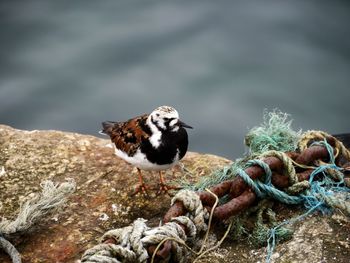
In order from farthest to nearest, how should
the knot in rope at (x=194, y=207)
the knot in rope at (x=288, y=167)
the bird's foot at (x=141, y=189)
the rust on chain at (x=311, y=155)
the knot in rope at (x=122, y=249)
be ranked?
the bird's foot at (x=141, y=189)
the rust on chain at (x=311, y=155)
the knot in rope at (x=288, y=167)
the knot in rope at (x=194, y=207)
the knot in rope at (x=122, y=249)

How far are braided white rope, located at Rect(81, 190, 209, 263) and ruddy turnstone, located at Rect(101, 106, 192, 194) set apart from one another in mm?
920

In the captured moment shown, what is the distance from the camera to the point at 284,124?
12.5 feet

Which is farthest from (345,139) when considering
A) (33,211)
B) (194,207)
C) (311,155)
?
(33,211)

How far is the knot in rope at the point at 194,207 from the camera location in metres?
2.94

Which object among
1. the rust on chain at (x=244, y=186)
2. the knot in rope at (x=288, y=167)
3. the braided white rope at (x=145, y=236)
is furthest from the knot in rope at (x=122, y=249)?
the knot in rope at (x=288, y=167)

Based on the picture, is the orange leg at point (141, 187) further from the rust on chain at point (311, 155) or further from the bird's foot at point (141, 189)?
the rust on chain at point (311, 155)

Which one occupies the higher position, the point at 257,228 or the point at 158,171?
the point at 158,171

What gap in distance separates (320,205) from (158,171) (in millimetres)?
1410

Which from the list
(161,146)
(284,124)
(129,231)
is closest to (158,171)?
(161,146)

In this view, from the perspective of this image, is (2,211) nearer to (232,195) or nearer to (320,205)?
(232,195)

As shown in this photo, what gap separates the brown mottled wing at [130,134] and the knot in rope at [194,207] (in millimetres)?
1108

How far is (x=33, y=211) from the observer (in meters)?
3.27

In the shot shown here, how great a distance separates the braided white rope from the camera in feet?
8.46

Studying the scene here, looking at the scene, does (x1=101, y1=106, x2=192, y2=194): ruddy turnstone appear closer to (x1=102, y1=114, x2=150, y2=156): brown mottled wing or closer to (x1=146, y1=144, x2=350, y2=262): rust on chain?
(x1=102, y1=114, x2=150, y2=156): brown mottled wing
